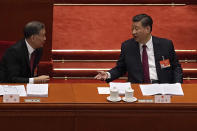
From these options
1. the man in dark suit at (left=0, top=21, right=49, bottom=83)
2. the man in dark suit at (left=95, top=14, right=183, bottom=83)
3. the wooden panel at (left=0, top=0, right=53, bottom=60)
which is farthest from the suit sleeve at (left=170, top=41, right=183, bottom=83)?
the wooden panel at (left=0, top=0, right=53, bottom=60)

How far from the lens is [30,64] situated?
300 cm

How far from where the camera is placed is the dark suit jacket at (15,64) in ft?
9.45

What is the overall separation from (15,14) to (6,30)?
0.16 meters

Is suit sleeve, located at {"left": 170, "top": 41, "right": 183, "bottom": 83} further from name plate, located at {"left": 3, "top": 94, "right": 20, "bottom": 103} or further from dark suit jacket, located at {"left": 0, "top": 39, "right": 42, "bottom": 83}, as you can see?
name plate, located at {"left": 3, "top": 94, "right": 20, "bottom": 103}

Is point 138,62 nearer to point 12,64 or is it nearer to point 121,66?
point 121,66

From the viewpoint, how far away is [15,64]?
9.50 ft

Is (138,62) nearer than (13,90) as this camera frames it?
No

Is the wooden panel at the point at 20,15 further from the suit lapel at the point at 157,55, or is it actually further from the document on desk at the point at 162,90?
the document on desk at the point at 162,90
